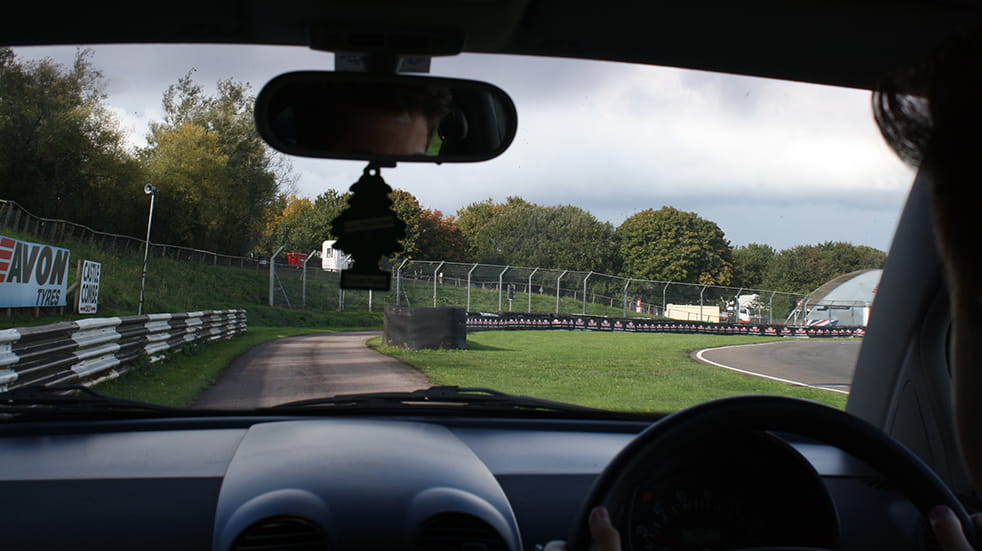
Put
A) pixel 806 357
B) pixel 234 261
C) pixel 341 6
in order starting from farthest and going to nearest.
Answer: pixel 806 357 < pixel 234 261 < pixel 341 6

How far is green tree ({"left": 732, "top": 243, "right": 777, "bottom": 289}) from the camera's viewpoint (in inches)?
173

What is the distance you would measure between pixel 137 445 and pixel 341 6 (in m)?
1.97

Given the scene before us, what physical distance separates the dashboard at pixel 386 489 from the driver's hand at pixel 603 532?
0.16 m

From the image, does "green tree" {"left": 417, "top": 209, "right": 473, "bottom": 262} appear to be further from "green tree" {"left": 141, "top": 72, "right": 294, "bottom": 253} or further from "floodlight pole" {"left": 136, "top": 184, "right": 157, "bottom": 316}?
"floodlight pole" {"left": 136, "top": 184, "right": 157, "bottom": 316}

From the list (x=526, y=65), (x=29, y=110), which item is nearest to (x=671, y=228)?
(x=526, y=65)

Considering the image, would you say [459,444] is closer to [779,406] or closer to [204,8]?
[779,406]

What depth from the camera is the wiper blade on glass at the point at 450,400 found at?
3.52 metres

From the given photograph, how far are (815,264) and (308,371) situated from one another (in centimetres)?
414

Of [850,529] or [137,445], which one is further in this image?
[137,445]

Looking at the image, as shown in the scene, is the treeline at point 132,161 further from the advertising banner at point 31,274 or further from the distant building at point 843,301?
the distant building at point 843,301

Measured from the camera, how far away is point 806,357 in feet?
21.9

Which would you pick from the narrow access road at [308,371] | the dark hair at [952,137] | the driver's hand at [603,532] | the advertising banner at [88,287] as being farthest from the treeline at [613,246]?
the dark hair at [952,137]

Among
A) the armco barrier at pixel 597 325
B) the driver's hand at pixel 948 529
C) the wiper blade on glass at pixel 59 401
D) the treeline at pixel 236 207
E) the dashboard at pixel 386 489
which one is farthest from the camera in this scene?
the armco barrier at pixel 597 325

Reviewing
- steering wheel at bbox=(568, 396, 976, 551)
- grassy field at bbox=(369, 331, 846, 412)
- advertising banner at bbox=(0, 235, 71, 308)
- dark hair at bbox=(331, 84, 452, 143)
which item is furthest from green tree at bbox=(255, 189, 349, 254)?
steering wheel at bbox=(568, 396, 976, 551)
